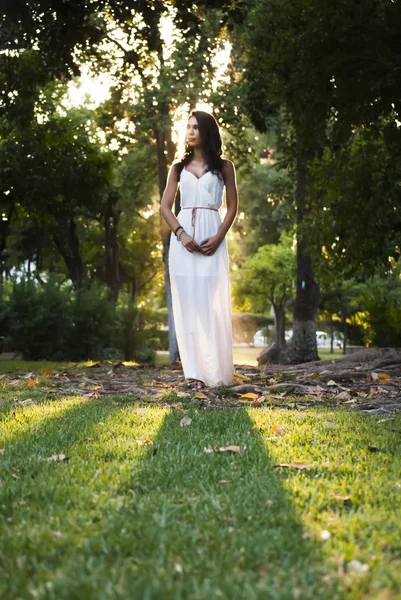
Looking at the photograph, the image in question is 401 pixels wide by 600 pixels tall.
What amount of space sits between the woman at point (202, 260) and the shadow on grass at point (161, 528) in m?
3.11

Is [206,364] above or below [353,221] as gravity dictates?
below

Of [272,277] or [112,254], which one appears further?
[272,277]

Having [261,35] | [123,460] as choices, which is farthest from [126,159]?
[123,460]

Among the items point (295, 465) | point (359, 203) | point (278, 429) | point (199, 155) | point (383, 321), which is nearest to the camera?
point (295, 465)

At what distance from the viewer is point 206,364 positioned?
7586 millimetres

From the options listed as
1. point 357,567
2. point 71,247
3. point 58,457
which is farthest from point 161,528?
point 71,247

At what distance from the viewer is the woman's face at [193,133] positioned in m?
7.37

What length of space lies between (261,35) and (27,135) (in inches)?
280

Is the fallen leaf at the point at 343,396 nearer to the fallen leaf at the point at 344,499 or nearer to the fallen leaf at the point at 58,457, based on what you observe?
the fallen leaf at the point at 58,457

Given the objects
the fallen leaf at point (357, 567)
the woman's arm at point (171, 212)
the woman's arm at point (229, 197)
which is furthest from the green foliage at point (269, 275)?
the fallen leaf at point (357, 567)

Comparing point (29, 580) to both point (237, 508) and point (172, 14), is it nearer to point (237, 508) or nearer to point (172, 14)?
point (237, 508)

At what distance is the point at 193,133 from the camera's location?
7.41 metres

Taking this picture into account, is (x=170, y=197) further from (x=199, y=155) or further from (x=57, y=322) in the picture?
(x=57, y=322)

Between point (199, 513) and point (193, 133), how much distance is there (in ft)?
17.0
